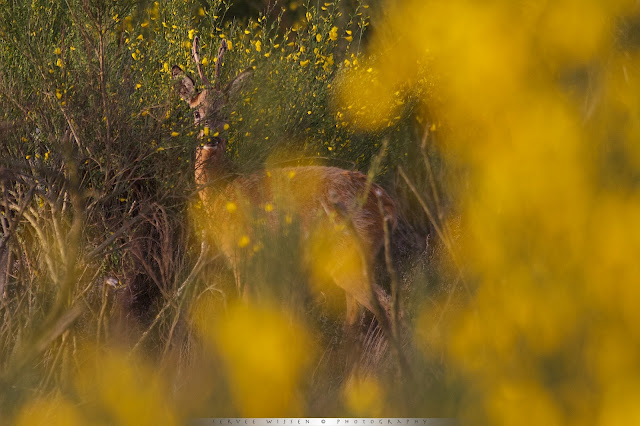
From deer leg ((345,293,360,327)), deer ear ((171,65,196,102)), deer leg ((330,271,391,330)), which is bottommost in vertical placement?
deer leg ((345,293,360,327))

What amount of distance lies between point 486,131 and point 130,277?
10.9 feet

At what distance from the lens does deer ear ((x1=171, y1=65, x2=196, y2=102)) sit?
15.9ft

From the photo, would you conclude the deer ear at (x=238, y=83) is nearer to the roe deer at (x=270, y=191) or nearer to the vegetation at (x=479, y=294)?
the roe deer at (x=270, y=191)

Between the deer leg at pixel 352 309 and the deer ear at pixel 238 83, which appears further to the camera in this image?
the deer leg at pixel 352 309

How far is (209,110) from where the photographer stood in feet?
15.5

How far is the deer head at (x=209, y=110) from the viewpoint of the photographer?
473 centimetres

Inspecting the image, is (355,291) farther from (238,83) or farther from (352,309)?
(238,83)

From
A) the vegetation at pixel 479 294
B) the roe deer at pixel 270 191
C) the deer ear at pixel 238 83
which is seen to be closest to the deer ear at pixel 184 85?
the roe deer at pixel 270 191

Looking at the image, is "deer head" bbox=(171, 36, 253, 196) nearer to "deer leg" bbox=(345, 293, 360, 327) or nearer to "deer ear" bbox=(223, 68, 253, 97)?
"deer ear" bbox=(223, 68, 253, 97)

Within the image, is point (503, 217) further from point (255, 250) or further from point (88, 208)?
point (88, 208)

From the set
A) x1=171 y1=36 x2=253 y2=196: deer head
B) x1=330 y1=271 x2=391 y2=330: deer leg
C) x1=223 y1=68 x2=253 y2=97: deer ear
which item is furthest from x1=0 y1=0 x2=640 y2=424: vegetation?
x1=330 y1=271 x2=391 y2=330: deer leg

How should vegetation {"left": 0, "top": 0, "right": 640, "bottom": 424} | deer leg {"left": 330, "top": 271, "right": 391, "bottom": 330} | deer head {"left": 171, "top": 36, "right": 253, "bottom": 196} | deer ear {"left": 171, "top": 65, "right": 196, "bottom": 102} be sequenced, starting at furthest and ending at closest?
1. deer leg {"left": 330, "top": 271, "right": 391, "bottom": 330}
2. deer ear {"left": 171, "top": 65, "right": 196, "bottom": 102}
3. deer head {"left": 171, "top": 36, "right": 253, "bottom": 196}
4. vegetation {"left": 0, "top": 0, "right": 640, "bottom": 424}

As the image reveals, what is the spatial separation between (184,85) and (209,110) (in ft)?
1.41

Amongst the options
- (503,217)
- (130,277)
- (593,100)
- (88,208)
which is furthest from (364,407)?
(130,277)
